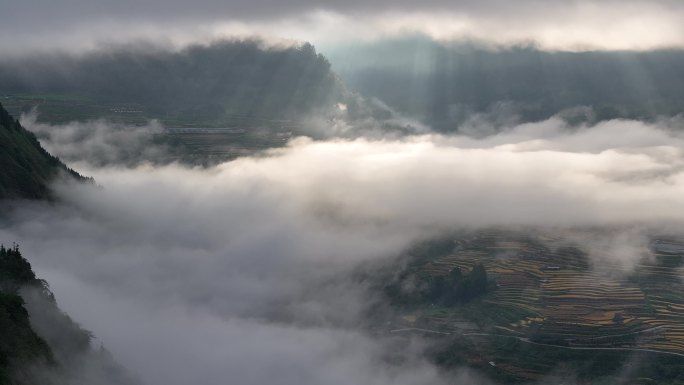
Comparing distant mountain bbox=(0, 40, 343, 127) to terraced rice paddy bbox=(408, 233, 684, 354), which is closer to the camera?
terraced rice paddy bbox=(408, 233, 684, 354)

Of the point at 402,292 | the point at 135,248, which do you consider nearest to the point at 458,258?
the point at 402,292

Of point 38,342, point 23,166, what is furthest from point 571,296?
point 23,166

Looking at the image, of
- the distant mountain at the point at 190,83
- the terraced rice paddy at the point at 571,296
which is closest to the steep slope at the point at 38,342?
the terraced rice paddy at the point at 571,296

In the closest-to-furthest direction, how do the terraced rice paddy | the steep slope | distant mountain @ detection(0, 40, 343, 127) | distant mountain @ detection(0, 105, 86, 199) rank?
1. the steep slope
2. the terraced rice paddy
3. distant mountain @ detection(0, 105, 86, 199)
4. distant mountain @ detection(0, 40, 343, 127)

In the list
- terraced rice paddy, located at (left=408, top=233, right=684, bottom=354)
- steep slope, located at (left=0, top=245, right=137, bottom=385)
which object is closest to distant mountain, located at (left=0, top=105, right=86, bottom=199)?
steep slope, located at (left=0, top=245, right=137, bottom=385)

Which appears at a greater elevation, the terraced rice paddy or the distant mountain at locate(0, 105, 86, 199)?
the distant mountain at locate(0, 105, 86, 199)

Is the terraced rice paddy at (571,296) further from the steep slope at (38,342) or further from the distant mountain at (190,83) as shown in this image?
the distant mountain at (190,83)

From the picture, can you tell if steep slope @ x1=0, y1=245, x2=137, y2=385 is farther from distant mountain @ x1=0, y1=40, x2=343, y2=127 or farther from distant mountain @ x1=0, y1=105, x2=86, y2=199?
distant mountain @ x1=0, y1=40, x2=343, y2=127

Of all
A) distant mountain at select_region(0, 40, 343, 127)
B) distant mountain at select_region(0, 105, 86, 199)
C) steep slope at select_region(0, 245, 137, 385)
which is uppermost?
distant mountain at select_region(0, 40, 343, 127)
